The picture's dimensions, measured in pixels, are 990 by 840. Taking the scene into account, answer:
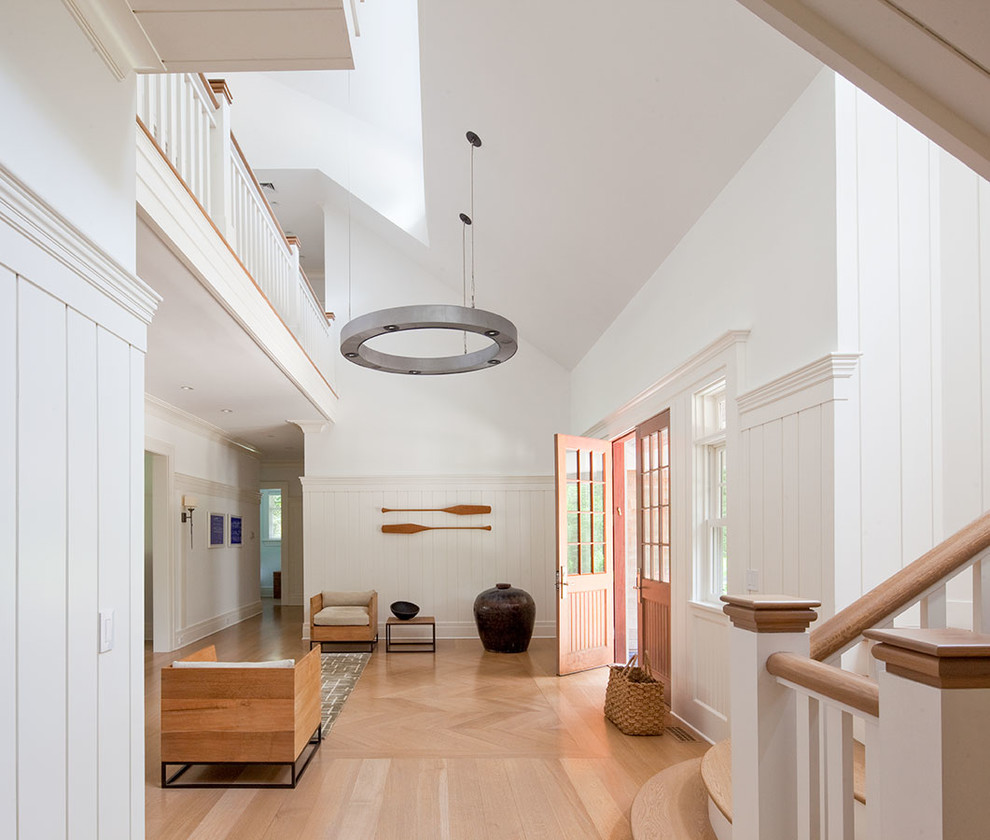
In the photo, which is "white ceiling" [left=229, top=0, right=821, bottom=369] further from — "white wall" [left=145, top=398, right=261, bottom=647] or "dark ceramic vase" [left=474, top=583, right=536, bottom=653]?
"white wall" [left=145, top=398, right=261, bottom=647]

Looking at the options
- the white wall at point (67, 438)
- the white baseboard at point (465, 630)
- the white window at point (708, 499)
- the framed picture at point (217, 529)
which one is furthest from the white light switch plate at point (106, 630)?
the framed picture at point (217, 529)

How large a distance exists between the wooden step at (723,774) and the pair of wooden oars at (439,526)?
256 inches

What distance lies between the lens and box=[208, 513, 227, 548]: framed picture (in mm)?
10788

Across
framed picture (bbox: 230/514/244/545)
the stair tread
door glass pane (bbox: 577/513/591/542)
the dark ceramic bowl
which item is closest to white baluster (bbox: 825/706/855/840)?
the stair tread

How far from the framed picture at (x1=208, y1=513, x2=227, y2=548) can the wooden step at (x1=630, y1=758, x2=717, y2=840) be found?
26.6ft

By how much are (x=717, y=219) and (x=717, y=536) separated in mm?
1986

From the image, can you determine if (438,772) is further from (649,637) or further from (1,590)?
(1,590)

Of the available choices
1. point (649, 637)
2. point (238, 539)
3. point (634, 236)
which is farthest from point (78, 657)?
point (238, 539)

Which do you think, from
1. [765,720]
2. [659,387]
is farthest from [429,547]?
[765,720]

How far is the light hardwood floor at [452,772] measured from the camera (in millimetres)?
3877

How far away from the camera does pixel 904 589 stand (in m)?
2.32

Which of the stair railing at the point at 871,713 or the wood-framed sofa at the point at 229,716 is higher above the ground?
the stair railing at the point at 871,713

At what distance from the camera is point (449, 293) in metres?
10.4

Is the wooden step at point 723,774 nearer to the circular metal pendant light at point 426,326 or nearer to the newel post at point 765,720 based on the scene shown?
the newel post at point 765,720
